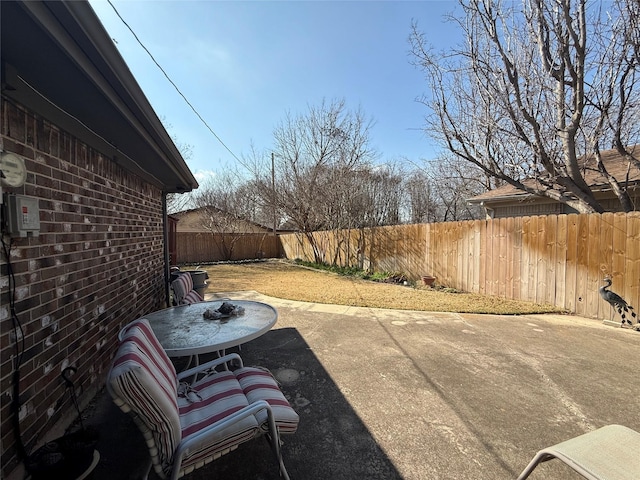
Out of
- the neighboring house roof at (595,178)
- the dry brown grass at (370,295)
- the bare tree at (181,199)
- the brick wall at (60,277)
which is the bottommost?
the dry brown grass at (370,295)

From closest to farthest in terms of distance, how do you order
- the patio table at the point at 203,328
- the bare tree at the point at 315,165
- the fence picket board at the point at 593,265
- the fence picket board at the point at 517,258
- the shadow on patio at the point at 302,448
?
the shadow on patio at the point at 302,448 < the patio table at the point at 203,328 < the fence picket board at the point at 593,265 < the fence picket board at the point at 517,258 < the bare tree at the point at 315,165

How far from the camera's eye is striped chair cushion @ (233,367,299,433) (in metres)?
1.72

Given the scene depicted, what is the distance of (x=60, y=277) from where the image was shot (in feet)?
6.93

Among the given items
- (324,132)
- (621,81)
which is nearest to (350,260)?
(324,132)

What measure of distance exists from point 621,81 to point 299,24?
6.20 metres

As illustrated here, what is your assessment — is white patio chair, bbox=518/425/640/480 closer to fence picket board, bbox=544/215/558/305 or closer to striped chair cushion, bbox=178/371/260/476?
striped chair cushion, bbox=178/371/260/476

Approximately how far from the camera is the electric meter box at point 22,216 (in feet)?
5.27

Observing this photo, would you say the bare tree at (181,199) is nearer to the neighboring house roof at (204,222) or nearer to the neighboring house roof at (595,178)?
the neighboring house roof at (204,222)

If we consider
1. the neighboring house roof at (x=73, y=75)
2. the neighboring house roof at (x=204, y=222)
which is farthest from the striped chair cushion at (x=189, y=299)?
the neighboring house roof at (x=204, y=222)

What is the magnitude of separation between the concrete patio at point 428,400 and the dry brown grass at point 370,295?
107 centimetres

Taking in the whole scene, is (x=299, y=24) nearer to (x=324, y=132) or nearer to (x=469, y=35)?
(x=469, y=35)

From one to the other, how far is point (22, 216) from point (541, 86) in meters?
7.70

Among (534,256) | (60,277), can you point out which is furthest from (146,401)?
(534,256)

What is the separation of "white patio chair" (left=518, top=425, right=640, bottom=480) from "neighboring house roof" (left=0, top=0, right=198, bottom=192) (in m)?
2.95
